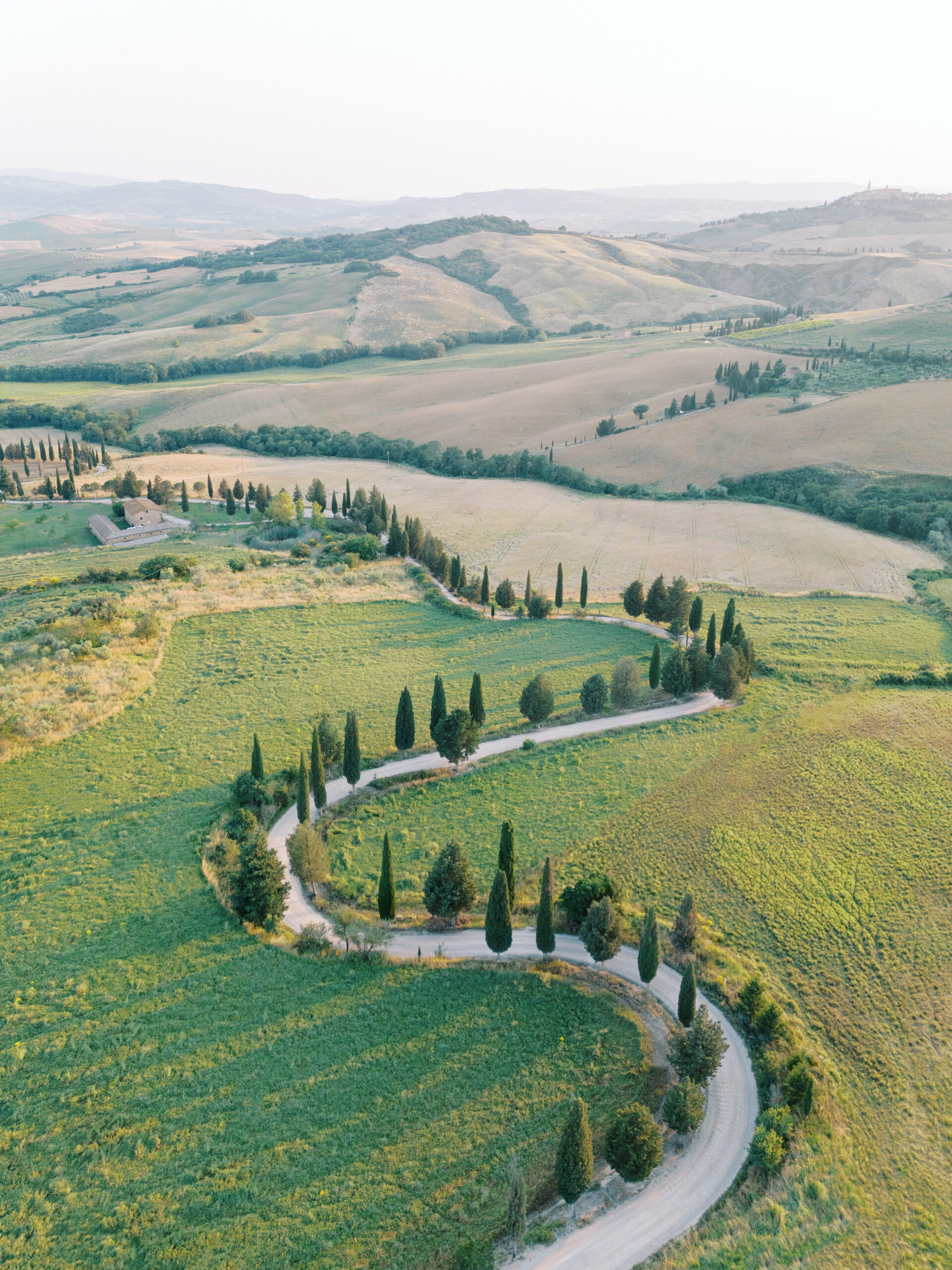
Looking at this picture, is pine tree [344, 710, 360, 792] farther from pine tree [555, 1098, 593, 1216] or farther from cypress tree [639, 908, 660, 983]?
pine tree [555, 1098, 593, 1216]

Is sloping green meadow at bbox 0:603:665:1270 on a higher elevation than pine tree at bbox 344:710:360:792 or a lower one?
lower

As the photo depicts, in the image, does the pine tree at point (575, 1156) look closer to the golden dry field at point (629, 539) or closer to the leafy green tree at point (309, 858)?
the leafy green tree at point (309, 858)

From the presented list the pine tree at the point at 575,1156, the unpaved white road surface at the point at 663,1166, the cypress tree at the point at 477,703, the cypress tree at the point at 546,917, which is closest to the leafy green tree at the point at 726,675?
the cypress tree at the point at 477,703

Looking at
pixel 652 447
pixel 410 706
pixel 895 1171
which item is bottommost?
pixel 895 1171

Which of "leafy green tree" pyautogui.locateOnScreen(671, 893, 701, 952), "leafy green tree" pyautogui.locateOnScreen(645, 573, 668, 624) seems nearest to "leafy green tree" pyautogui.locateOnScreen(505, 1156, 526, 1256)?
"leafy green tree" pyautogui.locateOnScreen(671, 893, 701, 952)

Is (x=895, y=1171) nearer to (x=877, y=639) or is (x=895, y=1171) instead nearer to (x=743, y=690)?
(x=743, y=690)

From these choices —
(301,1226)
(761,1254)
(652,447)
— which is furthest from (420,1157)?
(652,447)

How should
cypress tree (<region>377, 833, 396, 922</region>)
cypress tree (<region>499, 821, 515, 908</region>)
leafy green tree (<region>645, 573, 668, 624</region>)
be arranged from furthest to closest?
leafy green tree (<region>645, 573, 668, 624</region>) < cypress tree (<region>499, 821, 515, 908</region>) < cypress tree (<region>377, 833, 396, 922</region>)

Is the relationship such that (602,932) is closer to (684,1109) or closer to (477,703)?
(684,1109)
